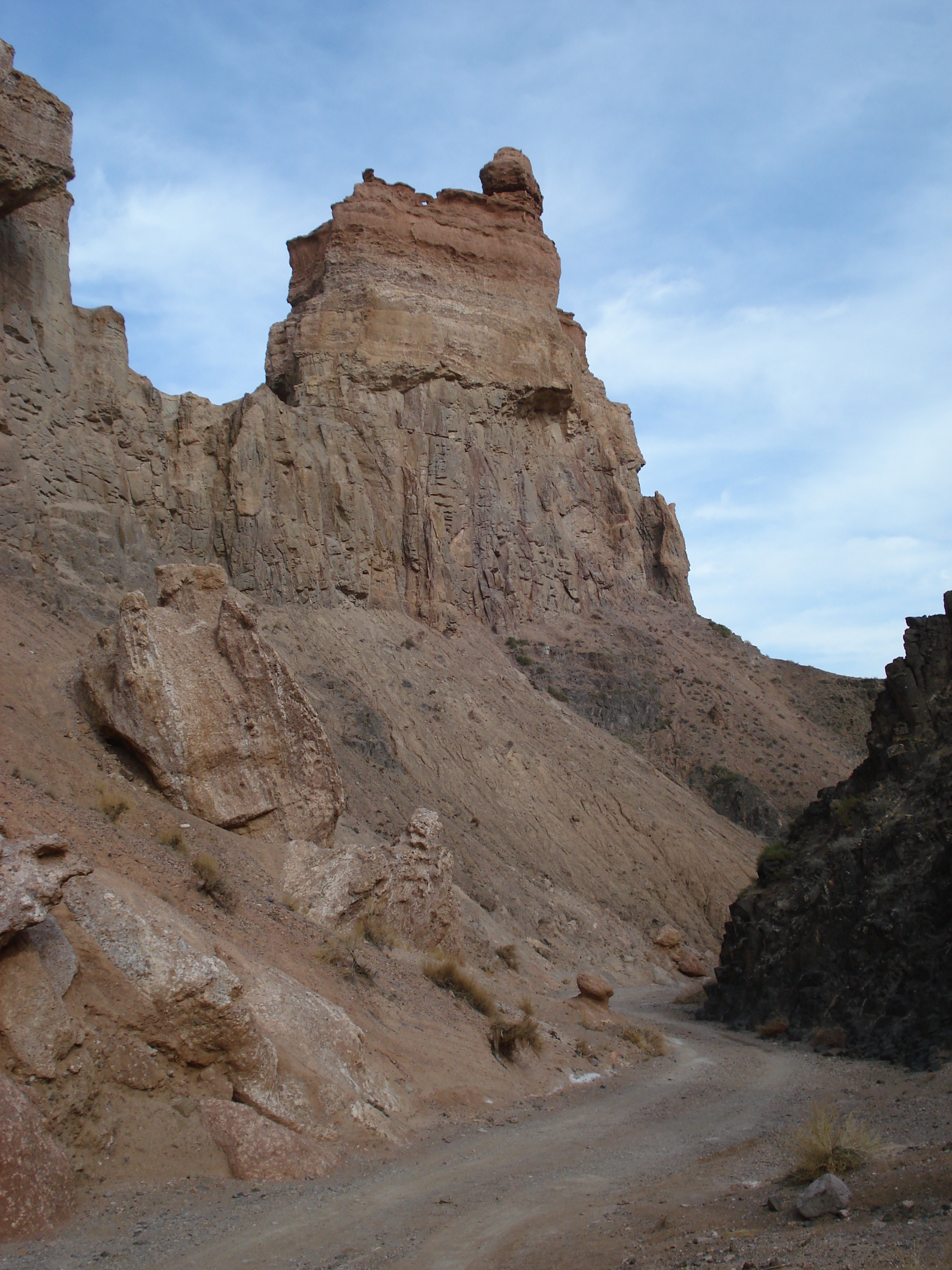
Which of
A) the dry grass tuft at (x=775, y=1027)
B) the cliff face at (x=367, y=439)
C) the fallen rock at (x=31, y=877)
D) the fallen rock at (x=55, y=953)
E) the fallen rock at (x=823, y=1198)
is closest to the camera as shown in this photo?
the fallen rock at (x=823, y=1198)

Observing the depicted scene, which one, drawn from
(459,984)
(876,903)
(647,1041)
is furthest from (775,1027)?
(459,984)

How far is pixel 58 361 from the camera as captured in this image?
2870 centimetres

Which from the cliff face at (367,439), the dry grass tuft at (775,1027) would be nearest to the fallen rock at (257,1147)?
the dry grass tuft at (775,1027)

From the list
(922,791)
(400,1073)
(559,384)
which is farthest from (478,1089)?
(559,384)

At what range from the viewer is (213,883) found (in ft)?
34.0

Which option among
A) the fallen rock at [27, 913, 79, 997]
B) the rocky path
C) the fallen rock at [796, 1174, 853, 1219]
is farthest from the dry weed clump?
the fallen rock at [27, 913, 79, 997]

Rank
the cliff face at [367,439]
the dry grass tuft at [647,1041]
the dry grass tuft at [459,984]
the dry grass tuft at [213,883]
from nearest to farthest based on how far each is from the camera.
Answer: the dry grass tuft at [213,883] → the dry grass tuft at [459,984] → the dry grass tuft at [647,1041] → the cliff face at [367,439]

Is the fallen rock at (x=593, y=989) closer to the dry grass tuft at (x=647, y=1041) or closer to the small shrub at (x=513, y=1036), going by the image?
the dry grass tuft at (x=647, y=1041)

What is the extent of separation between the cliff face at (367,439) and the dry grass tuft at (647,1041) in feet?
59.4

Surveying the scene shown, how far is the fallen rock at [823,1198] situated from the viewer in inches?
220

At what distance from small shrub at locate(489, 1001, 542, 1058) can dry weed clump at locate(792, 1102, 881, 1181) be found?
5579 millimetres

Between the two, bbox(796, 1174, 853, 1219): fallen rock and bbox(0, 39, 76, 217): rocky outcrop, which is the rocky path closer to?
bbox(796, 1174, 853, 1219): fallen rock

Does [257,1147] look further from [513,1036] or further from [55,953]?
[513,1036]

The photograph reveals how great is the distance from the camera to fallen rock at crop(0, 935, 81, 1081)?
254 inches
